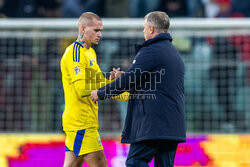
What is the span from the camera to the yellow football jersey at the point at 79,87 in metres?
4.59

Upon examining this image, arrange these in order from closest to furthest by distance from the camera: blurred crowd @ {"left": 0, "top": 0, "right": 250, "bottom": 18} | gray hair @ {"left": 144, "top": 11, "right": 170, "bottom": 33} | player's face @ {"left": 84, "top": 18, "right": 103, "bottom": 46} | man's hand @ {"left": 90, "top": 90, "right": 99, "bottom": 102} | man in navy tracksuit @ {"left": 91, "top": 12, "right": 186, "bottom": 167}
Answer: man in navy tracksuit @ {"left": 91, "top": 12, "right": 186, "bottom": 167}
gray hair @ {"left": 144, "top": 11, "right": 170, "bottom": 33}
man's hand @ {"left": 90, "top": 90, "right": 99, "bottom": 102}
player's face @ {"left": 84, "top": 18, "right": 103, "bottom": 46}
blurred crowd @ {"left": 0, "top": 0, "right": 250, "bottom": 18}

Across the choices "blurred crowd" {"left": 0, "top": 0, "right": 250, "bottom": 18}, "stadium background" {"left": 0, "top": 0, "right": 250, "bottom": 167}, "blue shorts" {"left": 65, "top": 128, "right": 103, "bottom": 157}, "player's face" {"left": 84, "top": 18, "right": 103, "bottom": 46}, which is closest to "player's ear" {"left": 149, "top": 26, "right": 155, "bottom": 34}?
"player's face" {"left": 84, "top": 18, "right": 103, "bottom": 46}


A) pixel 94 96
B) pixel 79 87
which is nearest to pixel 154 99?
pixel 94 96

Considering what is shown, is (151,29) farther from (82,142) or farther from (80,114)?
(82,142)

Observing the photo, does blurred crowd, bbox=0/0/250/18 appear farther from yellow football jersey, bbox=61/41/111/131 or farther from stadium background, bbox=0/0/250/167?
yellow football jersey, bbox=61/41/111/131

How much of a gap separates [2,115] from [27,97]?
1.67ft

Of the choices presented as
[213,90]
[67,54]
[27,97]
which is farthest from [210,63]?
[67,54]

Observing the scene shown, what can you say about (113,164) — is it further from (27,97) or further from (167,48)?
(167,48)

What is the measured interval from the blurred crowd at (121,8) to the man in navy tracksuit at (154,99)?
3.73 metres

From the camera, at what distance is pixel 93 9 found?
8055 millimetres

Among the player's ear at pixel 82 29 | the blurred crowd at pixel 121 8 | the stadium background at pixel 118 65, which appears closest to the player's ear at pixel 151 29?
the player's ear at pixel 82 29

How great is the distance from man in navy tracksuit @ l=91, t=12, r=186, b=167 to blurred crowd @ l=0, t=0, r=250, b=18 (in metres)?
3.73

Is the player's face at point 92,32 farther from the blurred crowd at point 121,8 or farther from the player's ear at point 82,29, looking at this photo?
the blurred crowd at point 121,8

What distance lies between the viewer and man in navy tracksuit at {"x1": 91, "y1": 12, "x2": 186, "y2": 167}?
4258 mm
